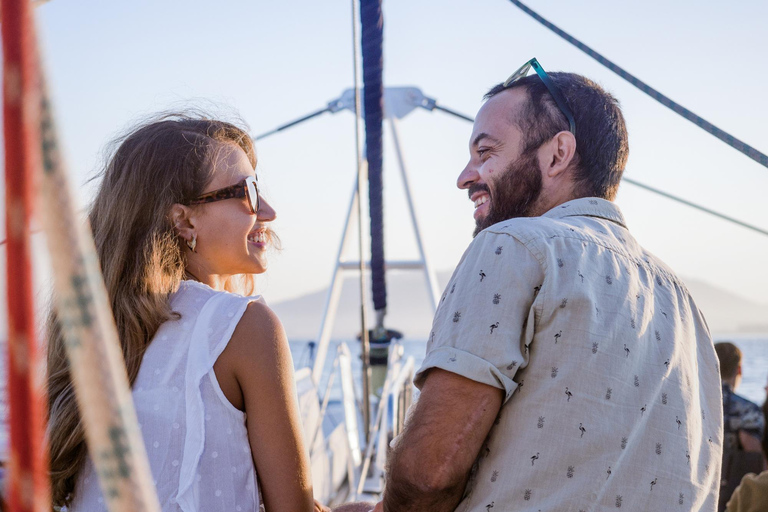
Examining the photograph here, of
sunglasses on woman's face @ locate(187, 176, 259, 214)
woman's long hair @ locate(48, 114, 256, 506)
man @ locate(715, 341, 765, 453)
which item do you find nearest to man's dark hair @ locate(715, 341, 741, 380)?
man @ locate(715, 341, 765, 453)

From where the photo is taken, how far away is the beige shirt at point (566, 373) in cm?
114

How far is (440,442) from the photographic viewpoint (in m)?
1.13

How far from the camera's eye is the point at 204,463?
1291 mm

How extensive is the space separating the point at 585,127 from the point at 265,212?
777mm

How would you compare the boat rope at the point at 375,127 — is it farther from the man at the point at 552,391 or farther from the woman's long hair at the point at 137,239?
the man at the point at 552,391

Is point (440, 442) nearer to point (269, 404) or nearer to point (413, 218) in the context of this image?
point (269, 404)

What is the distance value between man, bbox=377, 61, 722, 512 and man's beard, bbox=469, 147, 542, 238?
257 mm

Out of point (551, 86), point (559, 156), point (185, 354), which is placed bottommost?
point (185, 354)

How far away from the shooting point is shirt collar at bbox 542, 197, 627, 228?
4.68 feet

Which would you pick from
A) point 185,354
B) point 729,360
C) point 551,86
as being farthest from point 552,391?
point 729,360

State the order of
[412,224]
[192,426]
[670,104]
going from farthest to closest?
1. [412,224]
2. [670,104]
3. [192,426]

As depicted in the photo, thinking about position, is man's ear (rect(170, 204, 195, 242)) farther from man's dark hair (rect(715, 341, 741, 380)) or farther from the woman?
man's dark hair (rect(715, 341, 741, 380))

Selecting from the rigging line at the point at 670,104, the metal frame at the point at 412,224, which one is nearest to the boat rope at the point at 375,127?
the metal frame at the point at 412,224

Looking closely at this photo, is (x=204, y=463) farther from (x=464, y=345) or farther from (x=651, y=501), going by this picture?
(x=651, y=501)
